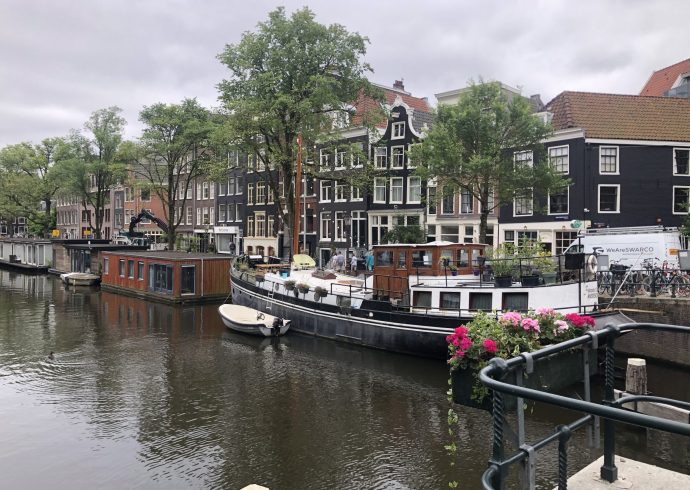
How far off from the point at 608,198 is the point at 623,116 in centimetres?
553

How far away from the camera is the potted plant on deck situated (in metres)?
4.31

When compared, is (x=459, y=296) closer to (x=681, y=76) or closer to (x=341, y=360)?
(x=341, y=360)

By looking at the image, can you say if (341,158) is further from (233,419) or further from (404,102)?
(233,419)

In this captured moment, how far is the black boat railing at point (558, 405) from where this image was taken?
255 cm

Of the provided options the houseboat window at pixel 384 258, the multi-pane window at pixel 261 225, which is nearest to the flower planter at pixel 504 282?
the houseboat window at pixel 384 258

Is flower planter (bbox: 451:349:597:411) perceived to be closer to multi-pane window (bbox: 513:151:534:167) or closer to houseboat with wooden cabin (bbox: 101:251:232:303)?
multi-pane window (bbox: 513:151:534:167)

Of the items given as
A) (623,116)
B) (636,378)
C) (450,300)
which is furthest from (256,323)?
(623,116)

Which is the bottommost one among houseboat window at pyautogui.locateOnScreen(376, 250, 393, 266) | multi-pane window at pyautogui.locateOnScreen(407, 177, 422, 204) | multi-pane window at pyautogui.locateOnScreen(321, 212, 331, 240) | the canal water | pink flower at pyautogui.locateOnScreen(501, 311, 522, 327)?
the canal water

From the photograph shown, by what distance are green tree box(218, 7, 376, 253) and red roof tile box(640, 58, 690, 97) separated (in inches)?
1144

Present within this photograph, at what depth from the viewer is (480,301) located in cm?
1936

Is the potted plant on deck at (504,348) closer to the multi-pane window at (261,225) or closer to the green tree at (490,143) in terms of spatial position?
the green tree at (490,143)

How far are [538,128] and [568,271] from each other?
12049 millimetres

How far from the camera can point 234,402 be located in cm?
1541

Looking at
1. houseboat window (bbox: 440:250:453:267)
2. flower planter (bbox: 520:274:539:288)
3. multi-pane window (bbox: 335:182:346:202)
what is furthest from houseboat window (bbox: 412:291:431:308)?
multi-pane window (bbox: 335:182:346:202)
